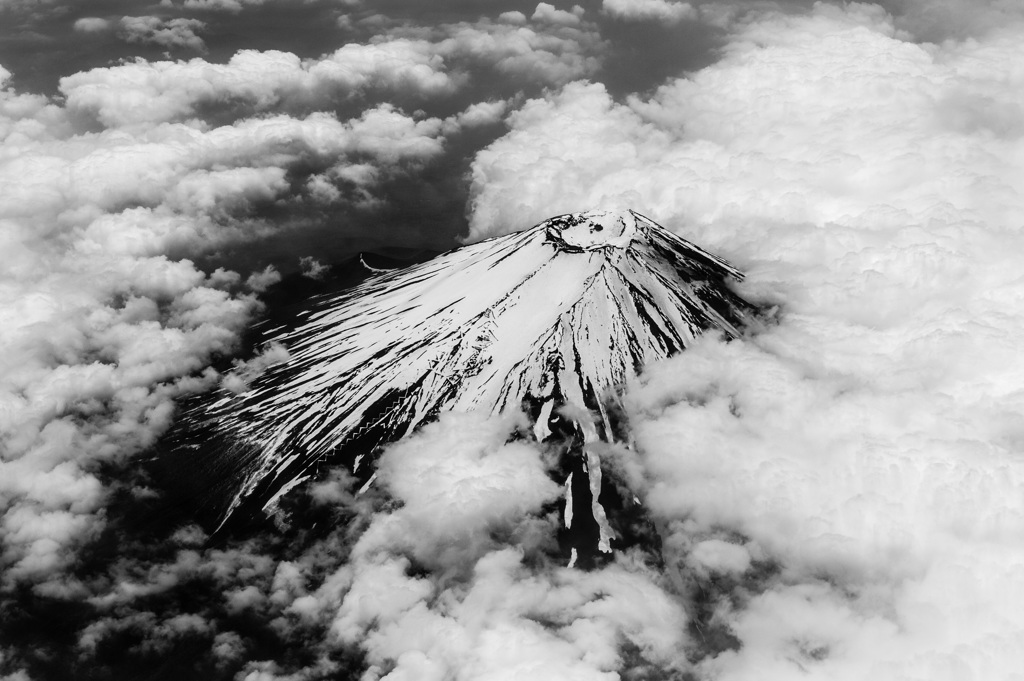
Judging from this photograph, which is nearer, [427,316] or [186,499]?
[186,499]

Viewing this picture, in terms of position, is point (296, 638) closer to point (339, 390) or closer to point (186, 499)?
point (186, 499)

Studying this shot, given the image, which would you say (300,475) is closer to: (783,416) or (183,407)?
(183,407)

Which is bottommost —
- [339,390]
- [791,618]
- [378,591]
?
[378,591]

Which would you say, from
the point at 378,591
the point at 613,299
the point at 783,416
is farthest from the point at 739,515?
the point at 378,591

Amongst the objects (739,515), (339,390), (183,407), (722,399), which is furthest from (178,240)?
(739,515)

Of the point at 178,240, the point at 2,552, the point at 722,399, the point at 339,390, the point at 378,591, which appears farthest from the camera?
the point at 178,240

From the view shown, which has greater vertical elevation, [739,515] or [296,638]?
[739,515]

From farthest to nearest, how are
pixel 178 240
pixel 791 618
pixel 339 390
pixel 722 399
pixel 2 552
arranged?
1. pixel 178 240
2. pixel 339 390
3. pixel 722 399
4. pixel 2 552
5. pixel 791 618
